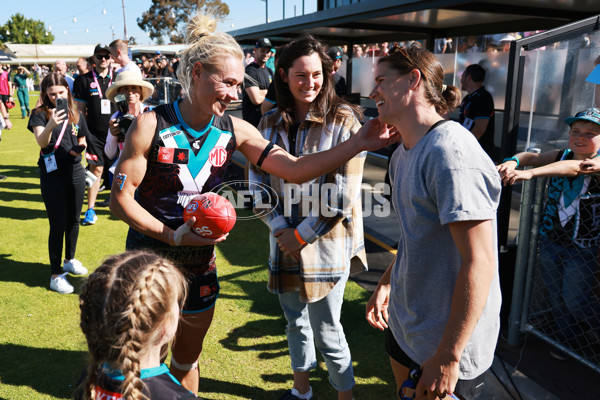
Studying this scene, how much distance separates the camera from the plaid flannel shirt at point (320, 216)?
8.83 feet

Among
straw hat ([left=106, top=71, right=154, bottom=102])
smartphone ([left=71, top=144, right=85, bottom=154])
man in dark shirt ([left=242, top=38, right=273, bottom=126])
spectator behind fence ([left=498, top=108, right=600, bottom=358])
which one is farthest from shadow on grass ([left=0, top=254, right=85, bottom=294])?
spectator behind fence ([left=498, top=108, right=600, bottom=358])

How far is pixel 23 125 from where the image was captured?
19.2m

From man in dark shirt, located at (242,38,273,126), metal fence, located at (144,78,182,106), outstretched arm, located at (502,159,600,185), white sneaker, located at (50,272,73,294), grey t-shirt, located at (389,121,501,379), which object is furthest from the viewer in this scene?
metal fence, located at (144,78,182,106)

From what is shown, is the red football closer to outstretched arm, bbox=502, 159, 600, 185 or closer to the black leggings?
outstretched arm, bbox=502, 159, 600, 185

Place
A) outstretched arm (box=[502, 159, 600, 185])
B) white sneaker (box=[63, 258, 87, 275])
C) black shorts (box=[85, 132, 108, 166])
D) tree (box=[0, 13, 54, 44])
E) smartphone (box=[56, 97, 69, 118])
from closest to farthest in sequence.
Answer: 1. outstretched arm (box=[502, 159, 600, 185])
2. smartphone (box=[56, 97, 69, 118])
3. white sneaker (box=[63, 258, 87, 275])
4. black shorts (box=[85, 132, 108, 166])
5. tree (box=[0, 13, 54, 44])

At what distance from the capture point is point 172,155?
2.31 metres

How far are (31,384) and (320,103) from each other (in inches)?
115

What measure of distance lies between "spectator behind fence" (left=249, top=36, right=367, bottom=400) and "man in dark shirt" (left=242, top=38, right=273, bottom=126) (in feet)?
14.4

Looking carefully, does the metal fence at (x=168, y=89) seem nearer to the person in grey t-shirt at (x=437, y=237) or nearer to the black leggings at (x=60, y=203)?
the black leggings at (x=60, y=203)

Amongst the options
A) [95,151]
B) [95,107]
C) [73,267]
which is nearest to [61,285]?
[73,267]

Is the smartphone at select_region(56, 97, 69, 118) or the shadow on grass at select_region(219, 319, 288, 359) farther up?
the smartphone at select_region(56, 97, 69, 118)

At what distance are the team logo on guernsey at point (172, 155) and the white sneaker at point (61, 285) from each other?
331 cm

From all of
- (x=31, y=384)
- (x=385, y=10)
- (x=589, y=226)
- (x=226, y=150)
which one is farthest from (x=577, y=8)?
(x=31, y=384)

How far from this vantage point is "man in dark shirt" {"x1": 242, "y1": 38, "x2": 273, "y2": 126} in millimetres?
7219
